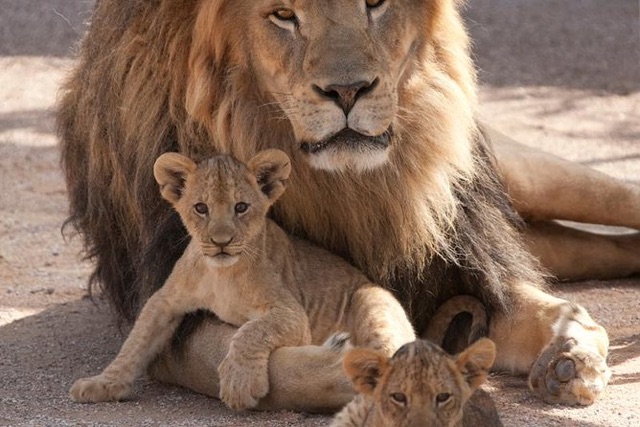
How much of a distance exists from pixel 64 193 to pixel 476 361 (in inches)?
195

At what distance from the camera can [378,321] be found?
464 centimetres

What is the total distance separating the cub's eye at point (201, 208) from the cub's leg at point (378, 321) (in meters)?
0.59

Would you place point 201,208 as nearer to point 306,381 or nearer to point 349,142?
point 349,142

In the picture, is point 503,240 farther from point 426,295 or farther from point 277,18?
point 277,18

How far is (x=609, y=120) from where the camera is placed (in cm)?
1005

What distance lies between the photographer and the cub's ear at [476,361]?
150 inches

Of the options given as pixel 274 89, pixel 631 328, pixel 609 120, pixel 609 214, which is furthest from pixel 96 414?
pixel 609 120

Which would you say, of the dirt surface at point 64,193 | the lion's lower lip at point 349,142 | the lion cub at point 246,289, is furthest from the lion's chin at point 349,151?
the dirt surface at point 64,193

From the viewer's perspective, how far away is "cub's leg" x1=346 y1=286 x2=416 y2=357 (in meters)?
4.53

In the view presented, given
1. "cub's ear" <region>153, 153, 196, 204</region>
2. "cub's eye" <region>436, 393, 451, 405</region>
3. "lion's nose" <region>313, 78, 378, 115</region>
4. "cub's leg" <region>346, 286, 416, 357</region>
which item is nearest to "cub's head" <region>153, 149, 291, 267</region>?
"cub's ear" <region>153, 153, 196, 204</region>

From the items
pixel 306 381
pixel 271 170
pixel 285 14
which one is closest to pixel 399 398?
pixel 306 381

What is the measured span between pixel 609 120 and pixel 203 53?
18.2ft

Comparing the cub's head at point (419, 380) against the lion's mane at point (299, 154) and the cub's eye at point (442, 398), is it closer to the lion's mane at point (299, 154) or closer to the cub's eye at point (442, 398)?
the cub's eye at point (442, 398)

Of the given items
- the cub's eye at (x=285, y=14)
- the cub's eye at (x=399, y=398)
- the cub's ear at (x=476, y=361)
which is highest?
the cub's eye at (x=285, y=14)
